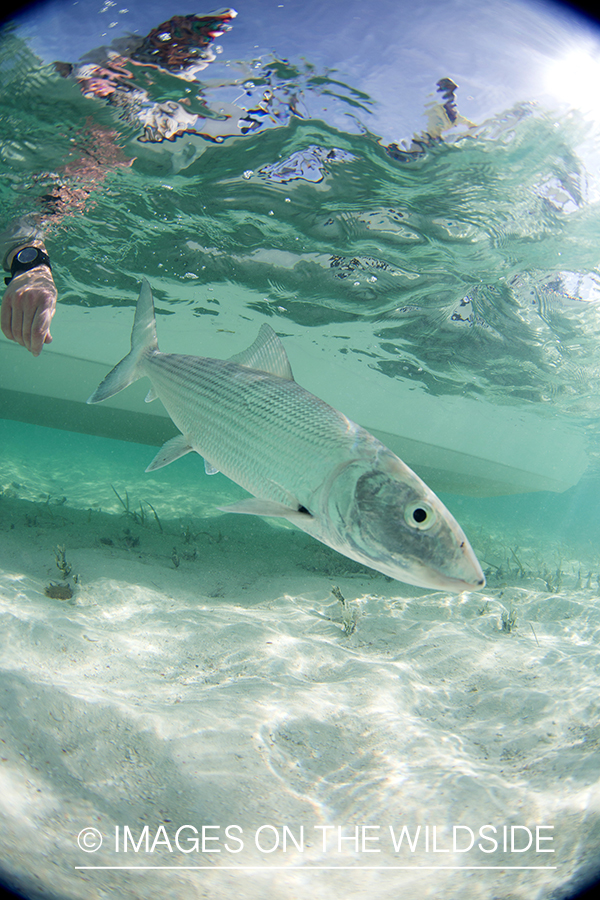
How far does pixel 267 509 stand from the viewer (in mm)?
1740

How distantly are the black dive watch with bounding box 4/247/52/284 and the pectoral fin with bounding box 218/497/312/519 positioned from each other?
3.62 meters

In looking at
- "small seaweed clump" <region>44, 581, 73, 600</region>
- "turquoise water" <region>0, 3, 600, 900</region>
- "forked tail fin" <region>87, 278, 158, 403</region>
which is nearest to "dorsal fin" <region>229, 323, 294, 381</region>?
"forked tail fin" <region>87, 278, 158, 403</region>

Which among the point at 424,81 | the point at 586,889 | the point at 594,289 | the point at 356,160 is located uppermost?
the point at 424,81

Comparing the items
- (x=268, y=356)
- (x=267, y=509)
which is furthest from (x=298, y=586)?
(x=267, y=509)

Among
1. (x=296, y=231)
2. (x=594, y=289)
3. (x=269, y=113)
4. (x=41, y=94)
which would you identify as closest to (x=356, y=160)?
(x=269, y=113)

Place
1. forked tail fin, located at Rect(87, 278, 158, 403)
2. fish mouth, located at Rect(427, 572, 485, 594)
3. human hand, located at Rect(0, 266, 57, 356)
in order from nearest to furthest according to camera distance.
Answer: fish mouth, located at Rect(427, 572, 485, 594) → forked tail fin, located at Rect(87, 278, 158, 403) → human hand, located at Rect(0, 266, 57, 356)

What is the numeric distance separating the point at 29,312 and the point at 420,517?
3.46 metres

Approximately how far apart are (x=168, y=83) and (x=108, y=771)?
757 cm

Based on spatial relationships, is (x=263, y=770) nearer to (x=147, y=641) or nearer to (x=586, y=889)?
(x=586, y=889)

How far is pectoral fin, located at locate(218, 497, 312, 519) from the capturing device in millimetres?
1736

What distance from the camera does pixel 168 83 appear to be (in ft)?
17.8

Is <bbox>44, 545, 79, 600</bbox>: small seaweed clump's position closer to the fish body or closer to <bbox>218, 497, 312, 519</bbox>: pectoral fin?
the fish body

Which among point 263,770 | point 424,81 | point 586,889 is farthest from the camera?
point 424,81

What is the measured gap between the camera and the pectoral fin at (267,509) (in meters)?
1.74
